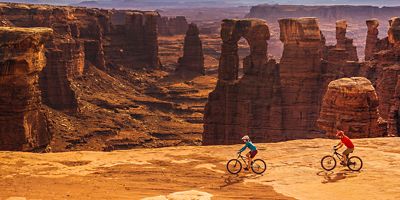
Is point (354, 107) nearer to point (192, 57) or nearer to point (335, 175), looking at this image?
point (335, 175)

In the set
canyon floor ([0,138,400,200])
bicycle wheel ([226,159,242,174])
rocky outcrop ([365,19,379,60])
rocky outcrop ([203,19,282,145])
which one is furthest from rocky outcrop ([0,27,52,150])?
rocky outcrop ([365,19,379,60])

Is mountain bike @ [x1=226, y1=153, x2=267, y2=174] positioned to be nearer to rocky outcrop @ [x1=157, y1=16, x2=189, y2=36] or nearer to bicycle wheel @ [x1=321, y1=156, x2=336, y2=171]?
bicycle wheel @ [x1=321, y1=156, x2=336, y2=171]

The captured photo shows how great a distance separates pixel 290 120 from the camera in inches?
1748

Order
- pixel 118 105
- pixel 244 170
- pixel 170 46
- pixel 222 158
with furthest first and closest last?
pixel 170 46 < pixel 118 105 < pixel 222 158 < pixel 244 170

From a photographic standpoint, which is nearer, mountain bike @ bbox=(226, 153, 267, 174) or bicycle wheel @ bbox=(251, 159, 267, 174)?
mountain bike @ bbox=(226, 153, 267, 174)

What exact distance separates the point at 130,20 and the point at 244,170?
74.7m

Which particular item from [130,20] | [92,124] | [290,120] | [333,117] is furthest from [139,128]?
[333,117]

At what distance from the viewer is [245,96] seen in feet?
149

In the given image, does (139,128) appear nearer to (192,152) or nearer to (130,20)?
(130,20)

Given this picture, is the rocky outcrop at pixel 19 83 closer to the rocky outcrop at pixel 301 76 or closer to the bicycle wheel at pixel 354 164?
the bicycle wheel at pixel 354 164

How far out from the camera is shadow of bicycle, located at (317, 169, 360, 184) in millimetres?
20286

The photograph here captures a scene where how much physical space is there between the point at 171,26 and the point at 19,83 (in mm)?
133145

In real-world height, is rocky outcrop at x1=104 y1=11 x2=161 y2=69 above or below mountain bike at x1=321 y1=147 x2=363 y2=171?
above

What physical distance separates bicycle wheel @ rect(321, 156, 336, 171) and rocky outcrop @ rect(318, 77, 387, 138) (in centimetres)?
786
